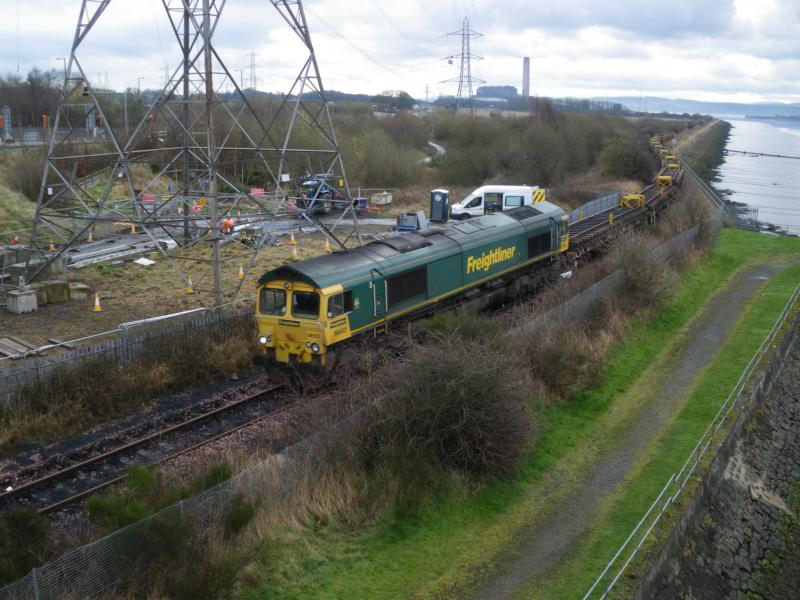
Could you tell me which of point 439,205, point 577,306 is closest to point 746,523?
point 577,306

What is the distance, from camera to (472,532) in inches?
490

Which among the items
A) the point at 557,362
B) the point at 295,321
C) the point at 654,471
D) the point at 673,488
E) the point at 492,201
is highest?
the point at 295,321

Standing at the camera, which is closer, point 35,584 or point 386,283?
point 35,584

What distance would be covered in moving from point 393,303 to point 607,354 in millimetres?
6916

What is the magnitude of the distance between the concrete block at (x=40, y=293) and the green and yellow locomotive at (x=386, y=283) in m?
10.8

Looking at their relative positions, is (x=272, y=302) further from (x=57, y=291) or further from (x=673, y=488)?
(x=57, y=291)

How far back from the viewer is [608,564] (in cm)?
1147

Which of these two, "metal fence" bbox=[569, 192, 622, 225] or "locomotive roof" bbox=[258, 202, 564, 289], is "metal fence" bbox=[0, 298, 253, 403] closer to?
"locomotive roof" bbox=[258, 202, 564, 289]

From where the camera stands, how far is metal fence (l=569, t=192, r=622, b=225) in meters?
41.8

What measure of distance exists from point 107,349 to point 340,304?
215 inches

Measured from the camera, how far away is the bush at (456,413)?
13516 millimetres

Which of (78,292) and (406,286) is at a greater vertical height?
Answer: (406,286)

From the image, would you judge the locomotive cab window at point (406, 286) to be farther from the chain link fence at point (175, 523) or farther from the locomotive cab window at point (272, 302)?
the chain link fence at point (175, 523)

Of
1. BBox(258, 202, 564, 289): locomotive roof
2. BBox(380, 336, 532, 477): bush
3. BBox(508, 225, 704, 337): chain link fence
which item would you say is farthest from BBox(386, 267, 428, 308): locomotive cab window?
BBox(380, 336, 532, 477): bush
